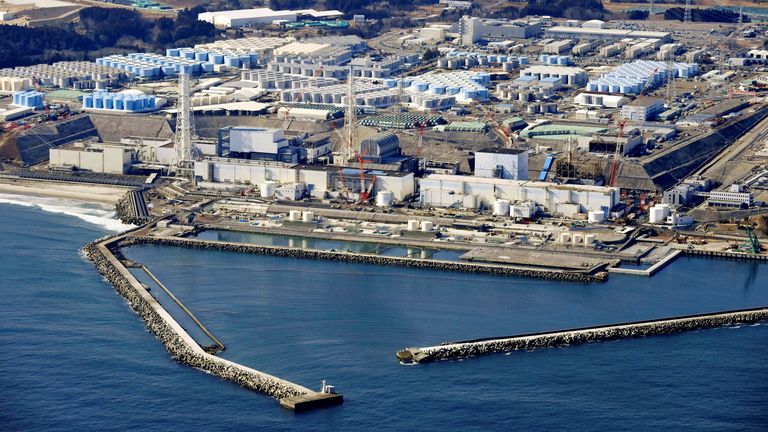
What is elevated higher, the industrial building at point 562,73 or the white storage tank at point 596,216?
the industrial building at point 562,73

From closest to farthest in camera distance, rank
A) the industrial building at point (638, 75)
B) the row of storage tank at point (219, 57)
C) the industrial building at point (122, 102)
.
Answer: the industrial building at point (122, 102) → the industrial building at point (638, 75) → the row of storage tank at point (219, 57)

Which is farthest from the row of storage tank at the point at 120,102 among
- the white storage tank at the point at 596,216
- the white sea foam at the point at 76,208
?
the white storage tank at the point at 596,216

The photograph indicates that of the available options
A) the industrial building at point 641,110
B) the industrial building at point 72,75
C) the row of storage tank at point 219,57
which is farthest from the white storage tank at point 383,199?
the row of storage tank at point 219,57

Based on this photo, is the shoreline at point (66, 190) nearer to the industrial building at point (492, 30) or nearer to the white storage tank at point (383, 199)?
the white storage tank at point (383, 199)

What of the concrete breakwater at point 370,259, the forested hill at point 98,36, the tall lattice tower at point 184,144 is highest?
the forested hill at point 98,36

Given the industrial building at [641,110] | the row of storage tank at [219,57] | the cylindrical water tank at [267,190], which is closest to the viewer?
the cylindrical water tank at [267,190]

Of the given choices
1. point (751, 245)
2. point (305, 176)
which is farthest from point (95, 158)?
point (751, 245)

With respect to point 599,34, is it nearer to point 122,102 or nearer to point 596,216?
point 122,102

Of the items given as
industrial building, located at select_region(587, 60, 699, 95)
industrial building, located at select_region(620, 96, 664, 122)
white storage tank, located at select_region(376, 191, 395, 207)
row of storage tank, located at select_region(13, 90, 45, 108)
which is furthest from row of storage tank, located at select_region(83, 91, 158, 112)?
industrial building, located at select_region(587, 60, 699, 95)

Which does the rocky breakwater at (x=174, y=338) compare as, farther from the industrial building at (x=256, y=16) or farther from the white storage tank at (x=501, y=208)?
the industrial building at (x=256, y=16)

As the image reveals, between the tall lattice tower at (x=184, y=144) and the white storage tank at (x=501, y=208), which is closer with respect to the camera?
the white storage tank at (x=501, y=208)
